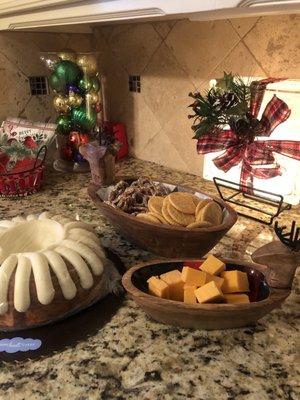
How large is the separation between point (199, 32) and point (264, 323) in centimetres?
80

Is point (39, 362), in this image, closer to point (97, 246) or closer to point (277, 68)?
point (97, 246)

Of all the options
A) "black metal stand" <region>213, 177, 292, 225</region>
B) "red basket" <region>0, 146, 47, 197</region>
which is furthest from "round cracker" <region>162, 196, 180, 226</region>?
"red basket" <region>0, 146, 47, 197</region>

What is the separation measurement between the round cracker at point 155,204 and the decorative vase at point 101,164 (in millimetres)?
153

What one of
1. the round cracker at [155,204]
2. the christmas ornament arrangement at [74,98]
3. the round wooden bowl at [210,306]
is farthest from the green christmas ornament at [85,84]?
the round wooden bowl at [210,306]

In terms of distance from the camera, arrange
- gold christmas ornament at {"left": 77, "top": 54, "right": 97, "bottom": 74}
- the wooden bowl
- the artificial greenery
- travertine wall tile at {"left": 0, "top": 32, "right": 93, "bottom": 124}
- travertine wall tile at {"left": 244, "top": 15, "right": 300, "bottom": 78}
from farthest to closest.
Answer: travertine wall tile at {"left": 0, "top": 32, "right": 93, "bottom": 124} < gold christmas ornament at {"left": 77, "top": 54, "right": 97, "bottom": 74} < travertine wall tile at {"left": 244, "top": 15, "right": 300, "bottom": 78} < the artificial greenery < the wooden bowl

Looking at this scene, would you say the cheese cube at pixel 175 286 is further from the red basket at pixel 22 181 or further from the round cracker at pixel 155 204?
the red basket at pixel 22 181

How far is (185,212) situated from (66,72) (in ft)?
2.08

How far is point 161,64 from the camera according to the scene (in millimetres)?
1083

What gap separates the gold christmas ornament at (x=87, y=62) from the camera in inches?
39.6

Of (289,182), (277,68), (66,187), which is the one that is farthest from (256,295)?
(66,187)

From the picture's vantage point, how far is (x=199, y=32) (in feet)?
3.13

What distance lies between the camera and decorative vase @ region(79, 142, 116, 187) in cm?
77

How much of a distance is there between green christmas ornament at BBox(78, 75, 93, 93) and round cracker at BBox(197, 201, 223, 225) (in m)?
0.62

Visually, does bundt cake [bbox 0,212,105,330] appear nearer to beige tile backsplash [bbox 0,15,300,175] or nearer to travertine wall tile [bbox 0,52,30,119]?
beige tile backsplash [bbox 0,15,300,175]
